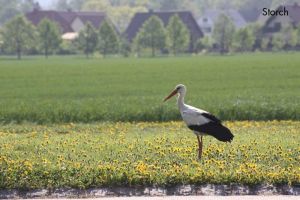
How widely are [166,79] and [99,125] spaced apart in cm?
2283

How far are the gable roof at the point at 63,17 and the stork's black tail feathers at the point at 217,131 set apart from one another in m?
127

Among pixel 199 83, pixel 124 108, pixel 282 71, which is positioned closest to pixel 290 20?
pixel 282 71

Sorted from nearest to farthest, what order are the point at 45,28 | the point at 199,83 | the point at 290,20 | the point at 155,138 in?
the point at 155,138
the point at 199,83
the point at 45,28
the point at 290,20

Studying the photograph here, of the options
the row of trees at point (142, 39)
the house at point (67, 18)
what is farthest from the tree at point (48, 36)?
the house at point (67, 18)

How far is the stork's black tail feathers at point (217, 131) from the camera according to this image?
13.3 meters

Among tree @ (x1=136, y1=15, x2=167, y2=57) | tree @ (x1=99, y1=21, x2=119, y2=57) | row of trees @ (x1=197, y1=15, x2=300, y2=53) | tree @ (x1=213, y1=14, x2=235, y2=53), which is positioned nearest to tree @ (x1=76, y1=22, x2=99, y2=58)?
tree @ (x1=99, y1=21, x2=119, y2=57)

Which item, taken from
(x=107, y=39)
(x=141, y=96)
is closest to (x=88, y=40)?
(x=107, y=39)

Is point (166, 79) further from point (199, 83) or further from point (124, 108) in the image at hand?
point (124, 108)

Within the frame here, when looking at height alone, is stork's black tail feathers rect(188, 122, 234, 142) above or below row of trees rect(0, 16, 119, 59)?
above

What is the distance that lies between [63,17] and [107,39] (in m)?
37.0

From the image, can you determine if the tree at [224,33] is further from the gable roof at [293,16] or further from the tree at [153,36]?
the tree at [153,36]

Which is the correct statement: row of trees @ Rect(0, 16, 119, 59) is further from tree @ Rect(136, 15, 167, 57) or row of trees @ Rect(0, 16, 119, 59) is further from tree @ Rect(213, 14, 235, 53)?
tree @ Rect(213, 14, 235, 53)

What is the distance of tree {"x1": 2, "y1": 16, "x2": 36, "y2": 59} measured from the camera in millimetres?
111750

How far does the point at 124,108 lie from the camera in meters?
23.9
